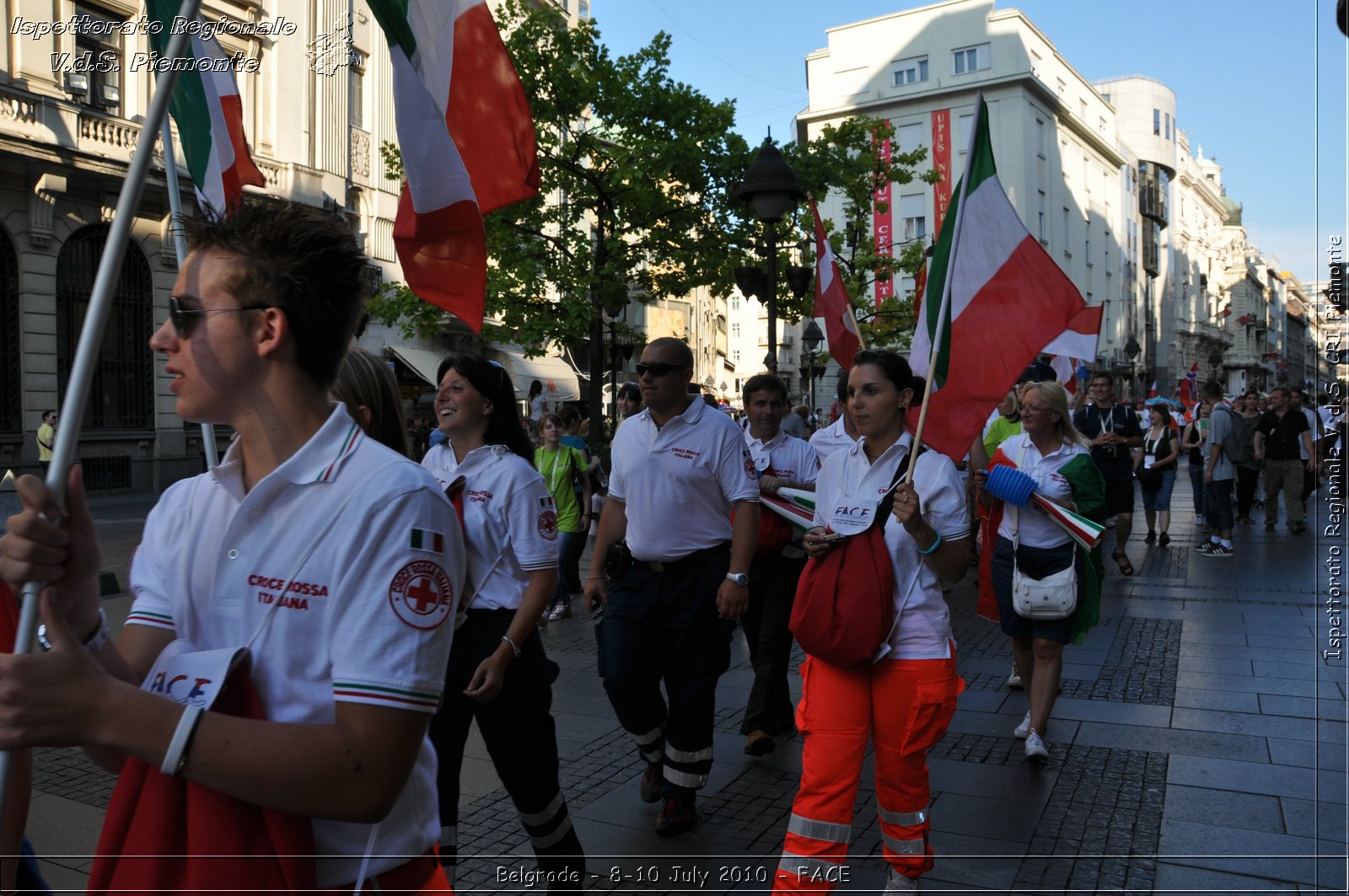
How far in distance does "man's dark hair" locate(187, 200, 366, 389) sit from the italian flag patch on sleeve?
332mm

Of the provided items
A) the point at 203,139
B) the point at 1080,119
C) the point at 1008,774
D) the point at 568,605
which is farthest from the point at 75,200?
the point at 1080,119

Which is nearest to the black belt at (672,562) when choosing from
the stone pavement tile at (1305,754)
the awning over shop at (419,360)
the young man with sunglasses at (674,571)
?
the young man with sunglasses at (674,571)

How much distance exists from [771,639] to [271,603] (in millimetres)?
4582

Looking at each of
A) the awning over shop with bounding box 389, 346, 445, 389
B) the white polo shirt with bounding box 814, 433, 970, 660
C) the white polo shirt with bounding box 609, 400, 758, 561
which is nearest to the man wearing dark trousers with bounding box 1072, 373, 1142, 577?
the white polo shirt with bounding box 609, 400, 758, 561

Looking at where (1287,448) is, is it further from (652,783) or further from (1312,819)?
(652,783)


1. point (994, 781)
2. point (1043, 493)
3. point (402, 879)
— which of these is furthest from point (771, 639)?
point (402, 879)

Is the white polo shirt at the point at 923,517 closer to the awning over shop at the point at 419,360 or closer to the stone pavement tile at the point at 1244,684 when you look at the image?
the stone pavement tile at the point at 1244,684

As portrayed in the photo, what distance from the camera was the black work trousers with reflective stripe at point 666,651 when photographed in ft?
15.2

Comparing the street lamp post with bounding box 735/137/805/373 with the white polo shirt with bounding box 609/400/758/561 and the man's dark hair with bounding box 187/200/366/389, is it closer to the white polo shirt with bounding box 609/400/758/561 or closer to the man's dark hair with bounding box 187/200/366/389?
the white polo shirt with bounding box 609/400/758/561

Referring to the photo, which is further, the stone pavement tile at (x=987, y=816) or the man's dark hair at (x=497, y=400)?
the stone pavement tile at (x=987, y=816)

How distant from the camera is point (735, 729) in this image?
5.96 meters

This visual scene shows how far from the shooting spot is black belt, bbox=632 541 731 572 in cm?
477

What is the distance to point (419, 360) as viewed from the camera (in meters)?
28.9

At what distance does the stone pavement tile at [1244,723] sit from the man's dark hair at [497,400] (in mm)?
4226
